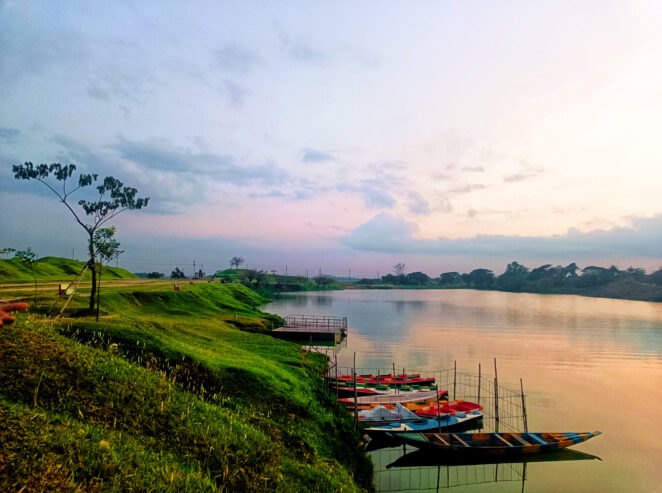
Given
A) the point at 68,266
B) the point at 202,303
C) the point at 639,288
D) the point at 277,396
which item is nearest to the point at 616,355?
the point at 277,396

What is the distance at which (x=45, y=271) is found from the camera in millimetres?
57000

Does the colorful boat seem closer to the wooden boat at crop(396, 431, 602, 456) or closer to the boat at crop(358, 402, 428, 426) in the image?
the boat at crop(358, 402, 428, 426)

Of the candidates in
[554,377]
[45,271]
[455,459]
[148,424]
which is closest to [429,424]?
[455,459]

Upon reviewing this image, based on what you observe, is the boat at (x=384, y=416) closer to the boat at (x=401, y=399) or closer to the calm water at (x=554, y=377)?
the calm water at (x=554, y=377)

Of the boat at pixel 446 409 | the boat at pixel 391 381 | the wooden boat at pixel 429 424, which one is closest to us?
the wooden boat at pixel 429 424

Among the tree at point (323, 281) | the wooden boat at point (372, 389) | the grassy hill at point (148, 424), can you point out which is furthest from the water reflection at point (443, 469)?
the tree at point (323, 281)

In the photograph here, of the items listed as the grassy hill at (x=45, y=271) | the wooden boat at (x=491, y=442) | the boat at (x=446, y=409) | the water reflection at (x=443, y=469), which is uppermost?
the grassy hill at (x=45, y=271)

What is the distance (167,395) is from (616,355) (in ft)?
160

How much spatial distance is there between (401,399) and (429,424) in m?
3.86

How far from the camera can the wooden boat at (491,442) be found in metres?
17.2

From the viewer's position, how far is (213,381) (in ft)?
47.7

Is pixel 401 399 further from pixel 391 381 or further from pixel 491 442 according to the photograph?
pixel 491 442

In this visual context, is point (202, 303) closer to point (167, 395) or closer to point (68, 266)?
point (68, 266)

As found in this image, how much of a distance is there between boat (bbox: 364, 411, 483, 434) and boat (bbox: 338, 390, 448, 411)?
185 cm
